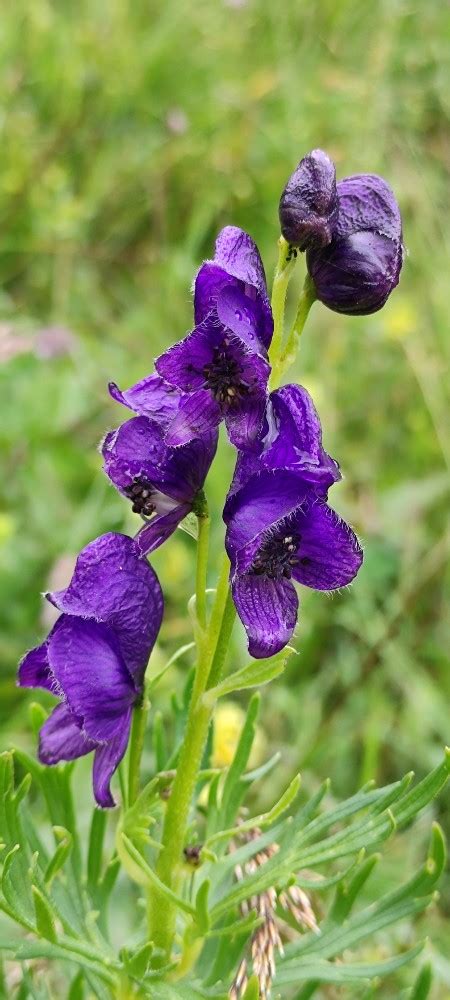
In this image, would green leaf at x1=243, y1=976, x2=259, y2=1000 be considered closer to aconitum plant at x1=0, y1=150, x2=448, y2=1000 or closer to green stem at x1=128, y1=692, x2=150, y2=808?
aconitum plant at x1=0, y1=150, x2=448, y2=1000

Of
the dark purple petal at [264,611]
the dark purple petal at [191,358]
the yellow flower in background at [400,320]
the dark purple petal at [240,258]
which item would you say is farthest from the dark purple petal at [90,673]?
the yellow flower in background at [400,320]

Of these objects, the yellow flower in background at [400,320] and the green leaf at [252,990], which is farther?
the yellow flower in background at [400,320]

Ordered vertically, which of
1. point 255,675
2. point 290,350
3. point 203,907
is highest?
point 290,350

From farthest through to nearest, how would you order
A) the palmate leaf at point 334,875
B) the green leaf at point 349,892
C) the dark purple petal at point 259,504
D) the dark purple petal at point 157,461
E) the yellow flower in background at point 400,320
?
the yellow flower in background at point 400,320 < the green leaf at point 349,892 < the palmate leaf at point 334,875 < the dark purple petal at point 157,461 < the dark purple petal at point 259,504

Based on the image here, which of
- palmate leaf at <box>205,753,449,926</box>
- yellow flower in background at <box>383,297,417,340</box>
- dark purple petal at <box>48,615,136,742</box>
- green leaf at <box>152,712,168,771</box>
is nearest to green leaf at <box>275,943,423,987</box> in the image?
palmate leaf at <box>205,753,449,926</box>

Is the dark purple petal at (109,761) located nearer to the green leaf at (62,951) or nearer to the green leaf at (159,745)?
the green leaf at (62,951)

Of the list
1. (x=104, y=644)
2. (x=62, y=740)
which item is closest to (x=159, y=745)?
(x=62, y=740)

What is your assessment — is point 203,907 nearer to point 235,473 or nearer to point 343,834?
point 343,834
